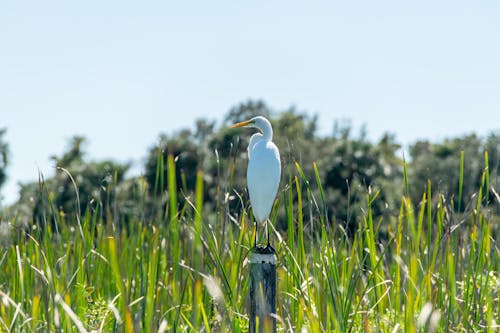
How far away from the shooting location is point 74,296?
4348 mm

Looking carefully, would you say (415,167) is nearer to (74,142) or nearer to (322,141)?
(322,141)

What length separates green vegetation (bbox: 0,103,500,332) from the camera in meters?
3.24

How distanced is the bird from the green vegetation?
0.10 meters

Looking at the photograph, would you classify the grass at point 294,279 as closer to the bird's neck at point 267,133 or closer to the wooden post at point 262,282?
the wooden post at point 262,282

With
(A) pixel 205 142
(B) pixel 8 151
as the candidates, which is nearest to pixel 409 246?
(A) pixel 205 142

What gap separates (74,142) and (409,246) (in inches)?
976

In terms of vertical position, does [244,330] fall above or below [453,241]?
below

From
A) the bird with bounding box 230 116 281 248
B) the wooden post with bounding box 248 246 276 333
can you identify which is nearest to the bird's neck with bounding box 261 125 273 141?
the bird with bounding box 230 116 281 248

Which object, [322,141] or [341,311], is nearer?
[341,311]

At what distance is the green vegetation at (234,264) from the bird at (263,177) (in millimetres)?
96

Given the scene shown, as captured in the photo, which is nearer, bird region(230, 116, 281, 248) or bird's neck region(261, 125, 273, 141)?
bird region(230, 116, 281, 248)

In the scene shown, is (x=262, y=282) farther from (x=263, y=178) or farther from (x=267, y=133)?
(x=267, y=133)

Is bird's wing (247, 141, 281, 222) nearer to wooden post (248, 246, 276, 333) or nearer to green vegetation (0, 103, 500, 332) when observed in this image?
green vegetation (0, 103, 500, 332)

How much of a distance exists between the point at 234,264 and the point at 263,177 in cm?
48
